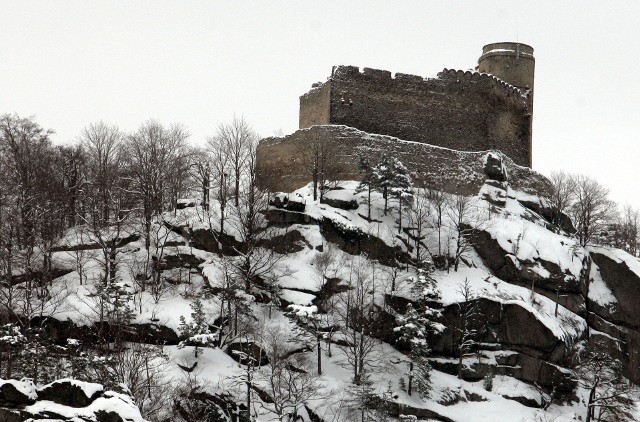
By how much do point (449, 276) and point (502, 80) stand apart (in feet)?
59.3

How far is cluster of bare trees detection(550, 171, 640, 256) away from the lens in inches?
1769

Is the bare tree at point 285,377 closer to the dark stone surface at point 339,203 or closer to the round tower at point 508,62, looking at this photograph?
the dark stone surface at point 339,203

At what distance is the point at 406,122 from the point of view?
146ft

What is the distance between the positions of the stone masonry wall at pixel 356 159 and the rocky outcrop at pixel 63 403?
86.4 ft

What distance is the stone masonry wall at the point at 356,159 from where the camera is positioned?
4134 centimetres

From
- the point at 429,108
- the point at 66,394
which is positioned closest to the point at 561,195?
the point at 429,108

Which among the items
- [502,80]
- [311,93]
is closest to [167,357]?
[311,93]

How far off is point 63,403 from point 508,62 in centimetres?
4216

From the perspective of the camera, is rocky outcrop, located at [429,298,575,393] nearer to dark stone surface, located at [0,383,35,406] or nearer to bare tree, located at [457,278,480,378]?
bare tree, located at [457,278,480,378]

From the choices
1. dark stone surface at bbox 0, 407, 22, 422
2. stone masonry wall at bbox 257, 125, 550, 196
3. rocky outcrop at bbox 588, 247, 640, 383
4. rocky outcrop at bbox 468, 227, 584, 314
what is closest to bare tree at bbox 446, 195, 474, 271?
rocky outcrop at bbox 468, 227, 584, 314

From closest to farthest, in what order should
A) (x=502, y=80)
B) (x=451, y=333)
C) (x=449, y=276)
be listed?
1. (x=451, y=333)
2. (x=449, y=276)
3. (x=502, y=80)

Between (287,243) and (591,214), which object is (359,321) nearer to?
(287,243)

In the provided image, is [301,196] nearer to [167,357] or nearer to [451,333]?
[451,333]

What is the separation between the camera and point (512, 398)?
3241cm
